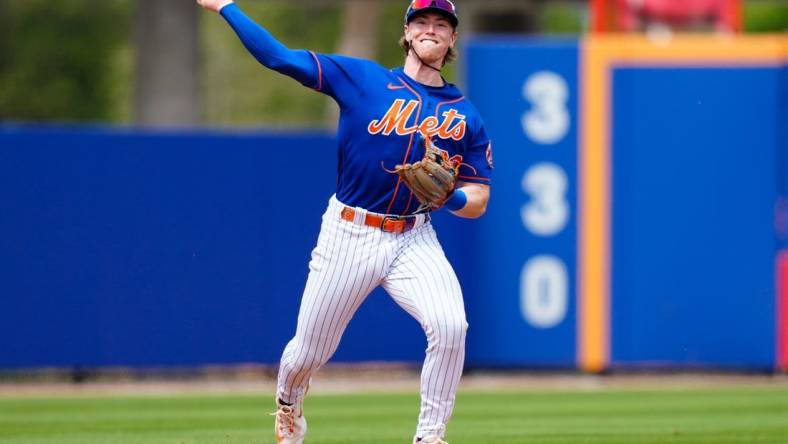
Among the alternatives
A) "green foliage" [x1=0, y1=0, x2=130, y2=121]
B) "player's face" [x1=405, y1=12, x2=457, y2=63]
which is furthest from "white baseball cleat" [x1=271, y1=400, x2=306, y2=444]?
"green foliage" [x1=0, y1=0, x2=130, y2=121]

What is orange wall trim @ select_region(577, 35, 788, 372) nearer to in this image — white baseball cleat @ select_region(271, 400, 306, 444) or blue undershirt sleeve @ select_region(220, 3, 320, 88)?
white baseball cleat @ select_region(271, 400, 306, 444)

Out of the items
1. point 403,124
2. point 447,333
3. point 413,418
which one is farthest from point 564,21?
point 447,333

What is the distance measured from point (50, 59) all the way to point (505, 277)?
71.4 ft

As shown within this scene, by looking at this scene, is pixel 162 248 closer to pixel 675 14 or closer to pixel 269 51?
pixel 269 51

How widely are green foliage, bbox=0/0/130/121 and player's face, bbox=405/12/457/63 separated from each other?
2471 centimetres

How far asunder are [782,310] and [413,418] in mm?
4060

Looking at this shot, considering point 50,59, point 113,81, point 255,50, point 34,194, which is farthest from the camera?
point 113,81

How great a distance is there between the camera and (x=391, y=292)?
6.21 metres

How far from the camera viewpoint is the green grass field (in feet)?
25.1

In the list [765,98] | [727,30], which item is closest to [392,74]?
[765,98]

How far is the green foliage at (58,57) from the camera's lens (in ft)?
99.7

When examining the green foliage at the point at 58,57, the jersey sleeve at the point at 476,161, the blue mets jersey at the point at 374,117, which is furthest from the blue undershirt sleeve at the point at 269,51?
the green foliage at the point at 58,57

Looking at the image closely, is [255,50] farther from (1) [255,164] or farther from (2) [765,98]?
(2) [765,98]

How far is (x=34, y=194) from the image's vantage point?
1094cm
